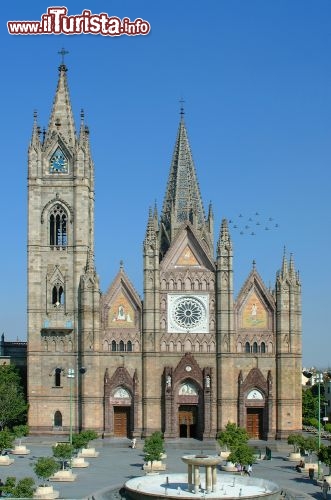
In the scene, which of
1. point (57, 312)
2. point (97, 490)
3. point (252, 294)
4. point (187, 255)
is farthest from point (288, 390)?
point (97, 490)

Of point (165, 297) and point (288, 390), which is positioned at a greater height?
point (165, 297)

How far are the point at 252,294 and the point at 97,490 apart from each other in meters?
31.0

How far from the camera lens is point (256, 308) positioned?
275 feet

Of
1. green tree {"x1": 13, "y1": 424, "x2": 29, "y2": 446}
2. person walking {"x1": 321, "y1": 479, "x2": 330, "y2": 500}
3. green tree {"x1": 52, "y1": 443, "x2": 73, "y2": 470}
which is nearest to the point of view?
person walking {"x1": 321, "y1": 479, "x2": 330, "y2": 500}

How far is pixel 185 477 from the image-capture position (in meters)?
59.9

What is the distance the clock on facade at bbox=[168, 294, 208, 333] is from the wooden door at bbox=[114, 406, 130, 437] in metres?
7.90

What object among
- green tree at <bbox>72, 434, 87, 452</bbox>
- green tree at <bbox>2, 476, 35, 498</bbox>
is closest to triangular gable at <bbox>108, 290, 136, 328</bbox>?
green tree at <bbox>72, 434, 87, 452</bbox>

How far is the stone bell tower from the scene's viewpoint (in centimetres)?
8306

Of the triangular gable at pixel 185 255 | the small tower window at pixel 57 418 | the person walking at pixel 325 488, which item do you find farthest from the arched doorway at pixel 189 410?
the person walking at pixel 325 488

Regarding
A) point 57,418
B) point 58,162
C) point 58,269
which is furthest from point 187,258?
point 57,418

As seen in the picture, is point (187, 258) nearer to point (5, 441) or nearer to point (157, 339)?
point (157, 339)

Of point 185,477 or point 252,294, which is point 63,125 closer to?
point 252,294

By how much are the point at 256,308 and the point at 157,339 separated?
8868mm

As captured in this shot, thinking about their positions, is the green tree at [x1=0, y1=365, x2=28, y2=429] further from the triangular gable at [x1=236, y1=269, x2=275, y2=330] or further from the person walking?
the person walking
